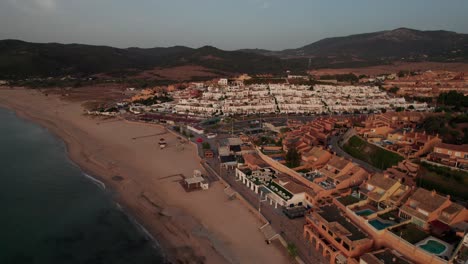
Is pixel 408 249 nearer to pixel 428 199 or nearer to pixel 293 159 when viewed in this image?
pixel 428 199

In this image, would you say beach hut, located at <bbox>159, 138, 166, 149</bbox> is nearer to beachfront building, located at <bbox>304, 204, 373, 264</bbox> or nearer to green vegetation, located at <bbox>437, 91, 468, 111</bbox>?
beachfront building, located at <bbox>304, 204, 373, 264</bbox>

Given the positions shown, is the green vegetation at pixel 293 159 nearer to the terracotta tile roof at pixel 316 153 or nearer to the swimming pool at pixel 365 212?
the terracotta tile roof at pixel 316 153

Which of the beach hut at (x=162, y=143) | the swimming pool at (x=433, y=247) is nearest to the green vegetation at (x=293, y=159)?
the swimming pool at (x=433, y=247)

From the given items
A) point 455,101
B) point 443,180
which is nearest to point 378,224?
point 443,180

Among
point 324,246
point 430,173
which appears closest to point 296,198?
point 324,246

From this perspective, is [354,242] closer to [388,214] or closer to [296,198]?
[388,214]

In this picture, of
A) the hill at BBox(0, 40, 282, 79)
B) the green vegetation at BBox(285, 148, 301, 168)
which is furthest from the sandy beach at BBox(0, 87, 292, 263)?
the hill at BBox(0, 40, 282, 79)
